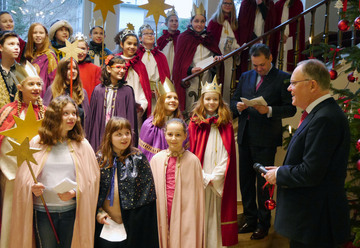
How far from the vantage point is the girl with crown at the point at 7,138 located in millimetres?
2936

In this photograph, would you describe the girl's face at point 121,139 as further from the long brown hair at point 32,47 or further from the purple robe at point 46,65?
the long brown hair at point 32,47

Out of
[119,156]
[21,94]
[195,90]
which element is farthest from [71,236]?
[195,90]

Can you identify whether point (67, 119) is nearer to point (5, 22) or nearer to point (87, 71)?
point (87, 71)

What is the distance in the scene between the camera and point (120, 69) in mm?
4035

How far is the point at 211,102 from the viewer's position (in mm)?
3770

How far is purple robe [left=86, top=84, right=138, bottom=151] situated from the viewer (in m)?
3.94

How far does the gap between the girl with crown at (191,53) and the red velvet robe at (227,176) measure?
1.54m

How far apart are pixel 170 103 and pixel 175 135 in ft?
1.89

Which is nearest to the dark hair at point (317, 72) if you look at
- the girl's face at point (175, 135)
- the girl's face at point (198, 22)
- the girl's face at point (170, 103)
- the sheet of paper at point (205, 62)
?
the girl's face at point (175, 135)

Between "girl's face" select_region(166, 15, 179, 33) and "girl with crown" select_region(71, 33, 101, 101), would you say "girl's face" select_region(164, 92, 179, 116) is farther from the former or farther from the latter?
"girl's face" select_region(166, 15, 179, 33)

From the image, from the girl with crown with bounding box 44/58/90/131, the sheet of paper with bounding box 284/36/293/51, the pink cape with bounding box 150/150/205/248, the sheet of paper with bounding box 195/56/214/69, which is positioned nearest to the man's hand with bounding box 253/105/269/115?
the pink cape with bounding box 150/150/205/248

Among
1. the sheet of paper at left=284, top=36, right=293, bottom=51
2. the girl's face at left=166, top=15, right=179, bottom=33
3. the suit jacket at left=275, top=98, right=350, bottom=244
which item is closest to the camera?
the suit jacket at left=275, top=98, right=350, bottom=244

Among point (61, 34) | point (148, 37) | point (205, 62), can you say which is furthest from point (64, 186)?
point (205, 62)

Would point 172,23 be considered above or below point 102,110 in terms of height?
above
